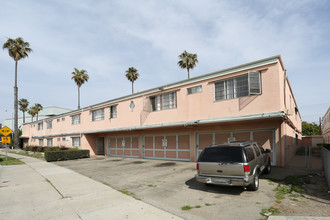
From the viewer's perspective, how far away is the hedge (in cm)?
1911

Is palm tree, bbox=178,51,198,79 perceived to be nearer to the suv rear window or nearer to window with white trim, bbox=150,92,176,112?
window with white trim, bbox=150,92,176,112

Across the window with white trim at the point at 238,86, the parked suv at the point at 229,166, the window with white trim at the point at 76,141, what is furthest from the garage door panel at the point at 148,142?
the window with white trim at the point at 76,141

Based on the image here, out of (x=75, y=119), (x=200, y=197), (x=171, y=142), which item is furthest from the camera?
(x=75, y=119)

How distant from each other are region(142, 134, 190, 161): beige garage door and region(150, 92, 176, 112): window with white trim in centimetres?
256

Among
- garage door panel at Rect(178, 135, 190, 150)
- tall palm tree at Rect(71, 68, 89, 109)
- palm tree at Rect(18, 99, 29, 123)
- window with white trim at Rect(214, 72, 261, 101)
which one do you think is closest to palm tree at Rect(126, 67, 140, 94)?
tall palm tree at Rect(71, 68, 89, 109)

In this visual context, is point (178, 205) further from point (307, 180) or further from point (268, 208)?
point (307, 180)

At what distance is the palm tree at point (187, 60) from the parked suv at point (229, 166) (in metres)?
27.5

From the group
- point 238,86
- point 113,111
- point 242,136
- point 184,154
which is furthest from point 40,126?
point 238,86

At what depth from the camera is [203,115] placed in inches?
559

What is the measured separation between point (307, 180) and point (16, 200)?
11.6m

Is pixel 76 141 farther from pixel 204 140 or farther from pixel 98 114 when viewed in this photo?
pixel 204 140

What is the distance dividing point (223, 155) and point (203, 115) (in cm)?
716

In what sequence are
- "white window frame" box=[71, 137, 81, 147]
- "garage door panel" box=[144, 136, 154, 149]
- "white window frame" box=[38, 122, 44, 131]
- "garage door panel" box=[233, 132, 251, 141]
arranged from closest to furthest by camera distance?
1. "garage door panel" box=[233, 132, 251, 141]
2. "garage door panel" box=[144, 136, 154, 149]
3. "white window frame" box=[71, 137, 81, 147]
4. "white window frame" box=[38, 122, 44, 131]

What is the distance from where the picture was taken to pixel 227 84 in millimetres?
13219
